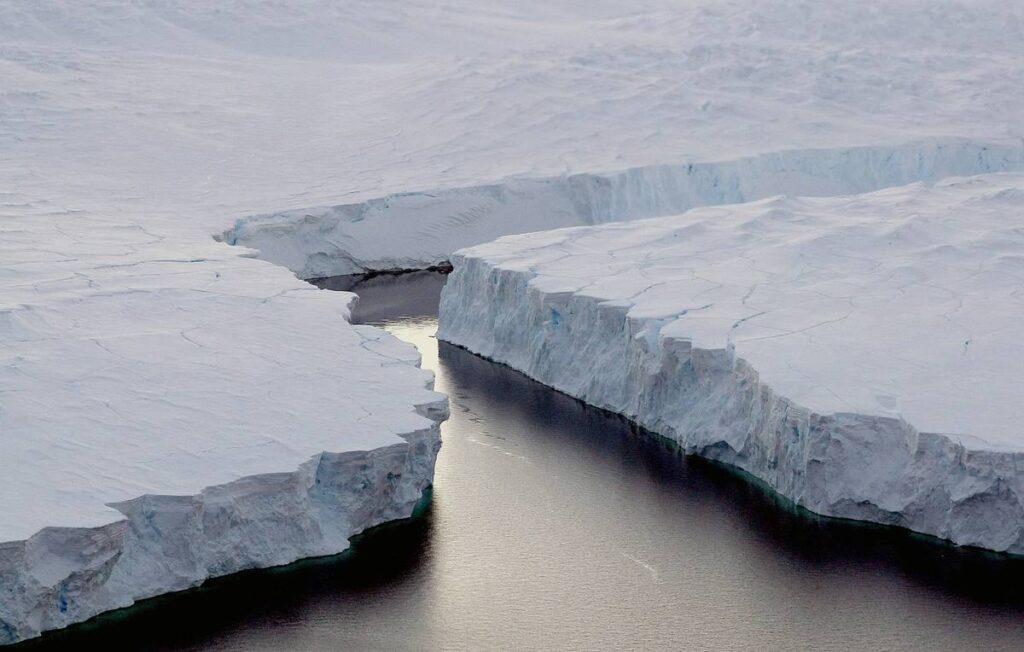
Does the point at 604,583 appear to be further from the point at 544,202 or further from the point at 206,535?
the point at 544,202

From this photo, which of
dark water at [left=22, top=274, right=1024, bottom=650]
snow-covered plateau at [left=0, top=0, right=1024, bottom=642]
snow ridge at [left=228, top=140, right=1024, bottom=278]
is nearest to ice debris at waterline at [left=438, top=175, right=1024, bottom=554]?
snow-covered plateau at [left=0, top=0, right=1024, bottom=642]

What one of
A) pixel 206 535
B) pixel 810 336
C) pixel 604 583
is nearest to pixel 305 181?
pixel 810 336

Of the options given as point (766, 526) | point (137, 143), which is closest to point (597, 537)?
point (766, 526)

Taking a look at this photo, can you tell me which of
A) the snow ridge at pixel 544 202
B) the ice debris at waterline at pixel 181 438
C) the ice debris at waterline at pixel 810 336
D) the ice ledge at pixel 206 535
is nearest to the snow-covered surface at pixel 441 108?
the snow ridge at pixel 544 202

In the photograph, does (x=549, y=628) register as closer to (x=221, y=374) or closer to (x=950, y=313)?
(x=221, y=374)

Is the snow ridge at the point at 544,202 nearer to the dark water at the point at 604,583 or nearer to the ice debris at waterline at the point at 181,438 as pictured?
the ice debris at waterline at the point at 181,438

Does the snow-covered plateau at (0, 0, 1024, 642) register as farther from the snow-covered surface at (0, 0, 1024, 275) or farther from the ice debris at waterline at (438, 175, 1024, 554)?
the ice debris at waterline at (438, 175, 1024, 554)
